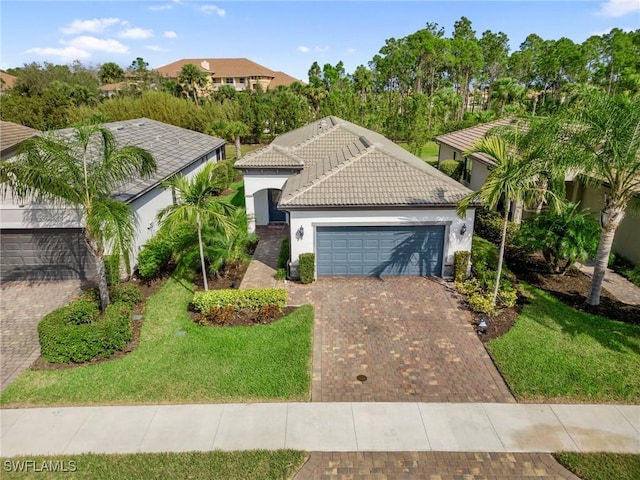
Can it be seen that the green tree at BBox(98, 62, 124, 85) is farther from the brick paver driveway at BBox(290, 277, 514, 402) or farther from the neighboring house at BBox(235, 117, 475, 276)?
the brick paver driveway at BBox(290, 277, 514, 402)

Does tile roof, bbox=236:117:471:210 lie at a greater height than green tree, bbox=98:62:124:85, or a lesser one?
lesser

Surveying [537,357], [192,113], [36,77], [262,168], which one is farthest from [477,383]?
[36,77]

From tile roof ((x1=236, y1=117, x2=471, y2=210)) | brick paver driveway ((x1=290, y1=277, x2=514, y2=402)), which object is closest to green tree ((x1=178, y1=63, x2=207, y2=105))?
tile roof ((x1=236, y1=117, x2=471, y2=210))

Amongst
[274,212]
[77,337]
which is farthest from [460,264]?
[77,337]

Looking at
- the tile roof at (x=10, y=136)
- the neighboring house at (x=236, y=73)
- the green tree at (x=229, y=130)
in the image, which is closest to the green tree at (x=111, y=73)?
the neighboring house at (x=236, y=73)

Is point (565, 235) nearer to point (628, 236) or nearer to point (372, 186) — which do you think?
point (628, 236)

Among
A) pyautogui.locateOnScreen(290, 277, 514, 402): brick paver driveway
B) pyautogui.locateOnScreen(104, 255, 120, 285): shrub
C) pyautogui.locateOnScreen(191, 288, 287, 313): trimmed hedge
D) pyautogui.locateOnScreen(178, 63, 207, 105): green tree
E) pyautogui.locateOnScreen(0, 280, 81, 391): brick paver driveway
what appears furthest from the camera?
pyautogui.locateOnScreen(178, 63, 207, 105): green tree
